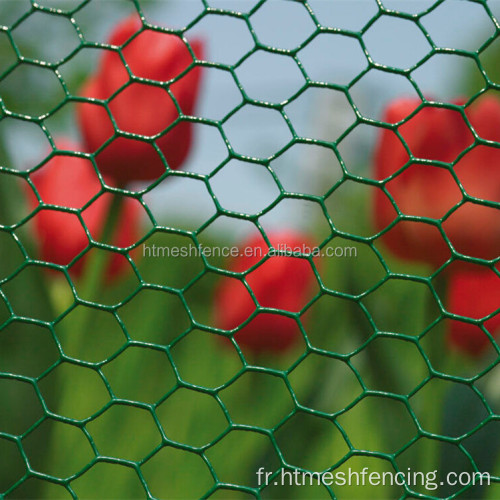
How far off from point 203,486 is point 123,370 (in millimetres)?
82

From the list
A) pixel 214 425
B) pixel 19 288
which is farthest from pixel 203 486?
pixel 19 288

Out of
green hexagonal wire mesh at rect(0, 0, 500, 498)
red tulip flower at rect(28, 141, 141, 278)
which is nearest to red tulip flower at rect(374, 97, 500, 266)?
green hexagonal wire mesh at rect(0, 0, 500, 498)

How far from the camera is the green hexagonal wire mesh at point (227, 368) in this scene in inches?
10.1

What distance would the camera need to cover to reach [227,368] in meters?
0.43

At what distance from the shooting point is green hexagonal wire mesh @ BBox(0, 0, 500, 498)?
258 mm

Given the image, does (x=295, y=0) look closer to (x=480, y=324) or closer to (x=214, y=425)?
(x=480, y=324)

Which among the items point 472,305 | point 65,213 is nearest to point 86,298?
point 65,213

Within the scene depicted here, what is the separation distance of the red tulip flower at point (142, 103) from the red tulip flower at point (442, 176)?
0.22ft

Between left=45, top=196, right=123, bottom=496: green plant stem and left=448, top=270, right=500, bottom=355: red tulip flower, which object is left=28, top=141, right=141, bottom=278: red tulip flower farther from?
left=448, top=270, right=500, bottom=355: red tulip flower

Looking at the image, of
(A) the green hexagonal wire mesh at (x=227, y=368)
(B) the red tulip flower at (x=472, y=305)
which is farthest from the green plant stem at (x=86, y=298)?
(B) the red tulip flower at (x=472, y=305)

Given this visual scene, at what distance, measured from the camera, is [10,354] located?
32cm

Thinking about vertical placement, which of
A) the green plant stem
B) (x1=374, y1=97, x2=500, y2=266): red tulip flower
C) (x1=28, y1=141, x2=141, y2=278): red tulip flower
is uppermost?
(x1=374, y1=97, x2=500, y2=266): red tulip flower

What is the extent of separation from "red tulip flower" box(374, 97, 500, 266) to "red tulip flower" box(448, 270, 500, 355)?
2 cm

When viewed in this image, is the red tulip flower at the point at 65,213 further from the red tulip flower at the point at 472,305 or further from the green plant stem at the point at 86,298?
the red tulip flower at the point at 472,305
